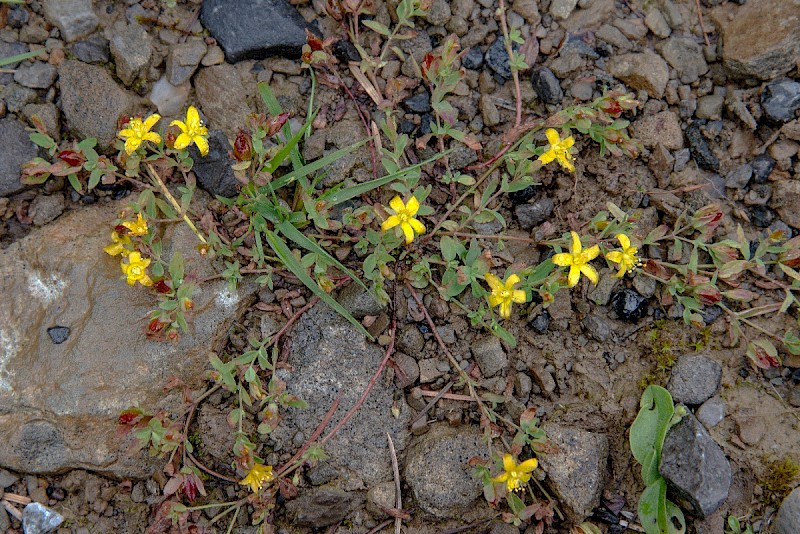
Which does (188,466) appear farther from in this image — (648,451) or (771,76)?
(771,76)

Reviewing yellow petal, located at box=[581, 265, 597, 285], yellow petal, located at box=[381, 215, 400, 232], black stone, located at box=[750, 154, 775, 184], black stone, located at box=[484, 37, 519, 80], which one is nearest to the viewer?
yellow petal, located at box=[381, 215, 400, 232]

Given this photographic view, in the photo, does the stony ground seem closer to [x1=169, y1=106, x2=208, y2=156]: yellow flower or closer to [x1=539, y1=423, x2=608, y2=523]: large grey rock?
[x1=539, y1=423, x2=608, y2=523]: large grey rock

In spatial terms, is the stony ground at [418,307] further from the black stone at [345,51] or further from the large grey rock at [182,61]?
the black stone at [345,51]

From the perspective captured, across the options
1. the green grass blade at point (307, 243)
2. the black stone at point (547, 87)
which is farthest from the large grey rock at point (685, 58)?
the green grass blade at point (307, 243)

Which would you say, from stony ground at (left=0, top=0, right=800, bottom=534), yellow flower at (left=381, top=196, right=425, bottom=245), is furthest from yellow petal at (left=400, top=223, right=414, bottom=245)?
stony ground at (left=0, top=0, right=800, bottom=534)

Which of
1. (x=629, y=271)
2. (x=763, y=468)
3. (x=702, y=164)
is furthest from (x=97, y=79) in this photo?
(x=763, y=468)
